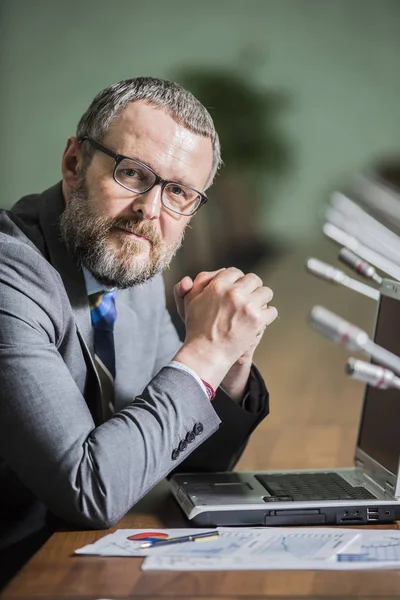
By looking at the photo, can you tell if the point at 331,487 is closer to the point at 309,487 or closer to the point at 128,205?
the point at 309,487

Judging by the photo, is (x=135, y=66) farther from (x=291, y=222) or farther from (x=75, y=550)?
Result: (x=75, y=550)

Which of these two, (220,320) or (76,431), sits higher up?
(220,320)

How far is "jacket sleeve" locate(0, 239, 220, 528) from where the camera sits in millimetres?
995

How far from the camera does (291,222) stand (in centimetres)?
230

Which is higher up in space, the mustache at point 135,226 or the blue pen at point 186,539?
the mustache at point 135,226

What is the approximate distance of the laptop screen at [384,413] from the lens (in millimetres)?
1193

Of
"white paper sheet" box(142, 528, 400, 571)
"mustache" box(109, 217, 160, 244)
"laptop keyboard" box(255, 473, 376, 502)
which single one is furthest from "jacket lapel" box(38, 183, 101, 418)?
"white paper sheet" box(142, 528, 400, 571)

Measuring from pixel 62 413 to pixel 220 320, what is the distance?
0.30 meters

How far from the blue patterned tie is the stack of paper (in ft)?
1.36

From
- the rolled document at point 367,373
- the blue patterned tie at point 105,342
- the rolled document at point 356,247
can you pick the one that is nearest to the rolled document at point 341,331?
the rolled document at point 367,373

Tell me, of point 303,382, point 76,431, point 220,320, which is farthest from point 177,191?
point 303,382

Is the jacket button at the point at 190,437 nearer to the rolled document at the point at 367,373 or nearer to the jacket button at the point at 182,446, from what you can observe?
the jacket button at the point at 182,446

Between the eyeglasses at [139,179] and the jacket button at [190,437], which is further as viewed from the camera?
the eyeglasses at [139,179]

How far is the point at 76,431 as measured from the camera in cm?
102
